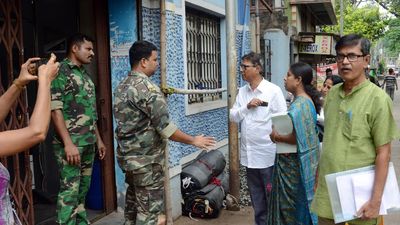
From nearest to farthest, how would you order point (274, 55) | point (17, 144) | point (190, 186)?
1. point (17, 144)
2. point (190, 186)
3. point (274, 55)

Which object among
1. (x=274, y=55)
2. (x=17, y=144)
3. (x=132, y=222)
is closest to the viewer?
(x=17, y=144)

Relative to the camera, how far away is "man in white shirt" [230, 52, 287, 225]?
4289 mm

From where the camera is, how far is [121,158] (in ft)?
12.1

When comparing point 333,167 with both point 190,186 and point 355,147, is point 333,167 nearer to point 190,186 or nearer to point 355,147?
point 355,147

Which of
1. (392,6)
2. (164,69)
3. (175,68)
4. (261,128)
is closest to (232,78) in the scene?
(175,68)

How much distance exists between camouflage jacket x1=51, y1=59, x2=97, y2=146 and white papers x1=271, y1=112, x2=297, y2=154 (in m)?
1.54

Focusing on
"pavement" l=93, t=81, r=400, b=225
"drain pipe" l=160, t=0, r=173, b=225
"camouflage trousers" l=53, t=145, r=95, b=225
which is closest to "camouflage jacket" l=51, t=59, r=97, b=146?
"camouflage trousers" l=53, t=145, r=95, b=225

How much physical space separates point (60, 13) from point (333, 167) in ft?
Answer: 12.6

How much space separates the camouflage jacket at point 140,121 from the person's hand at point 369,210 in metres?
1.54

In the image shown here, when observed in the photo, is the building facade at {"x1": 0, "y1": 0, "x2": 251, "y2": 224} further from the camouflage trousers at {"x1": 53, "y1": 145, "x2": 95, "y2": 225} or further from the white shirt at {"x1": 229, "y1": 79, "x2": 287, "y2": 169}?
the white shirt at {"x1": 229, "y1": 79, "x2": 287, "y2": 169}

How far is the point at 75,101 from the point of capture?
379 cm

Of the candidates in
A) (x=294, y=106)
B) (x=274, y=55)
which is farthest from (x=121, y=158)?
(x=274, y=55)

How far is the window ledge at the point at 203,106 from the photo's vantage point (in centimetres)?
595

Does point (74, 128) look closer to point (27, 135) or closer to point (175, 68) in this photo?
point (175, 68)
